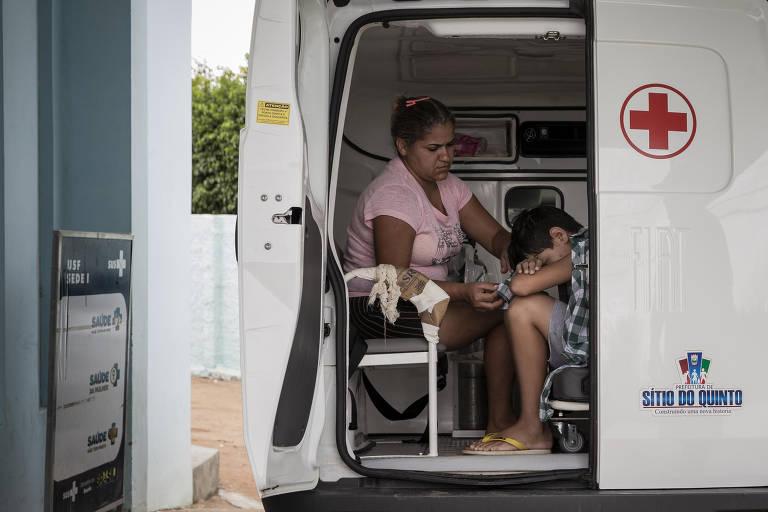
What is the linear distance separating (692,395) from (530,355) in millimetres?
700

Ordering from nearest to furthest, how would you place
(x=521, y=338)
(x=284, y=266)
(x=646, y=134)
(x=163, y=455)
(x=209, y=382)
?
1. (x=284, y=266)
2. (x=646, y=134)
3. (x=521, y=338)
4. (x=163, y=455)
5. (x=209, y=382)

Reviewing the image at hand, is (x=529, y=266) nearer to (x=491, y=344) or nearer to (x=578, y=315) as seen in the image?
(x=578, y=315)

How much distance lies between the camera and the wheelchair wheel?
3.83m

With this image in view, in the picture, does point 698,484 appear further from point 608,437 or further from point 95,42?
point 95,42

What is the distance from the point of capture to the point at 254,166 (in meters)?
3.25

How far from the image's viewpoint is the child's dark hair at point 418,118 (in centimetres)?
446

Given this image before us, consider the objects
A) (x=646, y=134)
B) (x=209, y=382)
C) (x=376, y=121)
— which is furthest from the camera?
(x=209, y=382)

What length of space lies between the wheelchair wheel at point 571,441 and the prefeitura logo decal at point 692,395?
0.51 metres

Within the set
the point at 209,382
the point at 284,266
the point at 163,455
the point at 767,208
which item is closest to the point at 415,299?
the point at 284,266

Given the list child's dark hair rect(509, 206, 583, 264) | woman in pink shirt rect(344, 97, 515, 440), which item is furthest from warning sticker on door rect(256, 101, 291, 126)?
child's dark hair rect(509, 206, 583, 264)

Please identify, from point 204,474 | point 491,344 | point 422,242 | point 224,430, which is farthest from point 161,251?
point 224,430

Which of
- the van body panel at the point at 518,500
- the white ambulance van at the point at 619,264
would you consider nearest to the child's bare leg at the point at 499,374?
the white ambulance van at the point at 619,264

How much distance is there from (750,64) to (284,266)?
6.07ft

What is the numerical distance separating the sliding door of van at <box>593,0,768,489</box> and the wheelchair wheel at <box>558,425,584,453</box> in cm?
43
